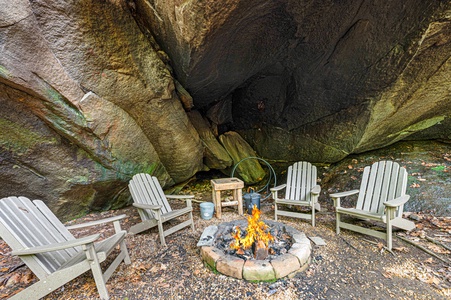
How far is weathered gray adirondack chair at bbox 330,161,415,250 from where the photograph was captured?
250 cm

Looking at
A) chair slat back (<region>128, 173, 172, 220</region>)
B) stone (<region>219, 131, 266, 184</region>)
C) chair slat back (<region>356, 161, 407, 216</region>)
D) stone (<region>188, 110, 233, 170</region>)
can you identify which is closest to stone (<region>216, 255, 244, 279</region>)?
chair slat back (<region>128, 173, 172, 220</region>)

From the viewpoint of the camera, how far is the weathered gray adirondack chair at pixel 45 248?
5.47 feet

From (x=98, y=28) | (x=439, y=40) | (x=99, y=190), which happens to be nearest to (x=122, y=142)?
(x=99, y=190)

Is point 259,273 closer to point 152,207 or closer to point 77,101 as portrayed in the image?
point 152,207

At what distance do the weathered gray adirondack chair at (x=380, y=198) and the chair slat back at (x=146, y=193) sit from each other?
237 cm

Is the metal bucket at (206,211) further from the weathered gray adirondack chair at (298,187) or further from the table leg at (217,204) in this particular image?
the weathered gray adirondack chair at (298,187)

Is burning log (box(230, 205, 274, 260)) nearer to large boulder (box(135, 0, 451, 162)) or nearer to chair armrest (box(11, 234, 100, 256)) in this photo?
chair armrest (box(11, 234, 100, 256))

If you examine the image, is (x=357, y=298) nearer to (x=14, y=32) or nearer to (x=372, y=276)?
(x=372, y=276)

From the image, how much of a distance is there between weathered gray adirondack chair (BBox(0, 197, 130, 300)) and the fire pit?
950 millimetres

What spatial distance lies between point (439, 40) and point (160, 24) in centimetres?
360

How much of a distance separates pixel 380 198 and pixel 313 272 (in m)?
1.50

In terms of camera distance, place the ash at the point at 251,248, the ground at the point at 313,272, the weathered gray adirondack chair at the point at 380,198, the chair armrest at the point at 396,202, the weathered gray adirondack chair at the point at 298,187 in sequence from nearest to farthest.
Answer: the ground at the point at 313,272 < the ash at the point at 251,248 < the chair armrest at the point at 396,202 < the weathered gray adirondack chair at the point at 380,198 < the weathered gray adirondack chair at the point at 298,187

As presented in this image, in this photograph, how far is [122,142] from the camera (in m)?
3.43

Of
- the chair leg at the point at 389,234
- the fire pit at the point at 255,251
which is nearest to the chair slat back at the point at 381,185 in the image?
the chair leg at the point at 389,234
